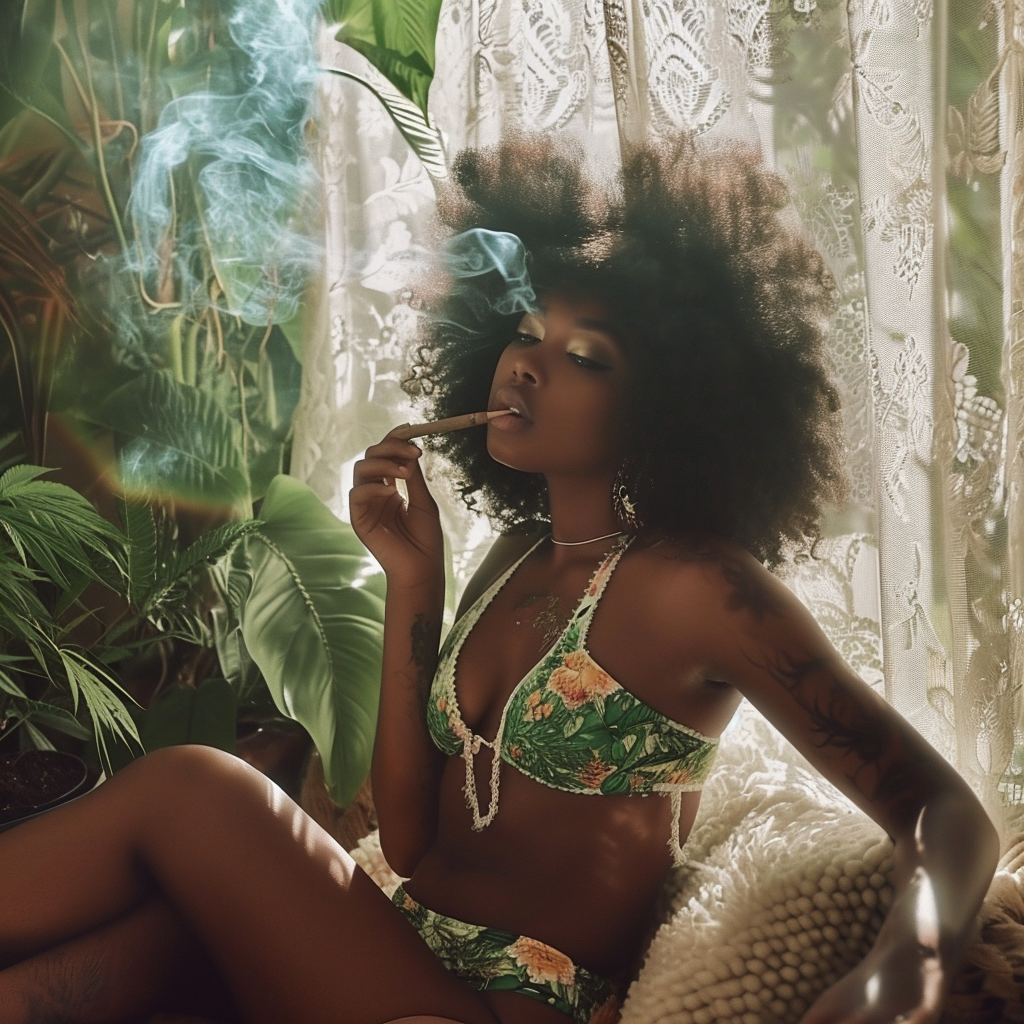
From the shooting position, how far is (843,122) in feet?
4.21

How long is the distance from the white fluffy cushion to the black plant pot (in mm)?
830

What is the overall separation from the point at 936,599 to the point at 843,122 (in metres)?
0.57

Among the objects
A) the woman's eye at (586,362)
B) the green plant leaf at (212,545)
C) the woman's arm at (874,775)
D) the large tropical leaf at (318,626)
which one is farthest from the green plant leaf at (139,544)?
the woman's arm at (874,775)

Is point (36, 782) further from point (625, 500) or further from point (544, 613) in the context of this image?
point (625, 500)

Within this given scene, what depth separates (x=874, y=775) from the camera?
0.91 metres

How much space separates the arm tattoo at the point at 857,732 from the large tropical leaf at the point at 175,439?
1.11 meters

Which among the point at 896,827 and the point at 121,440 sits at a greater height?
the point at 121,440

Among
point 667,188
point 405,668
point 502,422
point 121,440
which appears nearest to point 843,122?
point 667,188

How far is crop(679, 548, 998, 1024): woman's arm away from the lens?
738 mm

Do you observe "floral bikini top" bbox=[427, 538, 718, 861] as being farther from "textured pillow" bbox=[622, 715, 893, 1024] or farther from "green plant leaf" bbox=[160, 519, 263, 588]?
"green plant leaf" bbox=[160, 519, 263, 588]

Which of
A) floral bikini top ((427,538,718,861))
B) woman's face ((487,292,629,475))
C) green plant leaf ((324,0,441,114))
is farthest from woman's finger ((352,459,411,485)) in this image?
green plant leaf ((324,0,441,114))

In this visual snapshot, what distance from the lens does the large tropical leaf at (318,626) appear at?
147 centimetres

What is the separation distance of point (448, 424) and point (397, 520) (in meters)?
0.23

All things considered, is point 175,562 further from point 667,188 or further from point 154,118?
point 667,188
